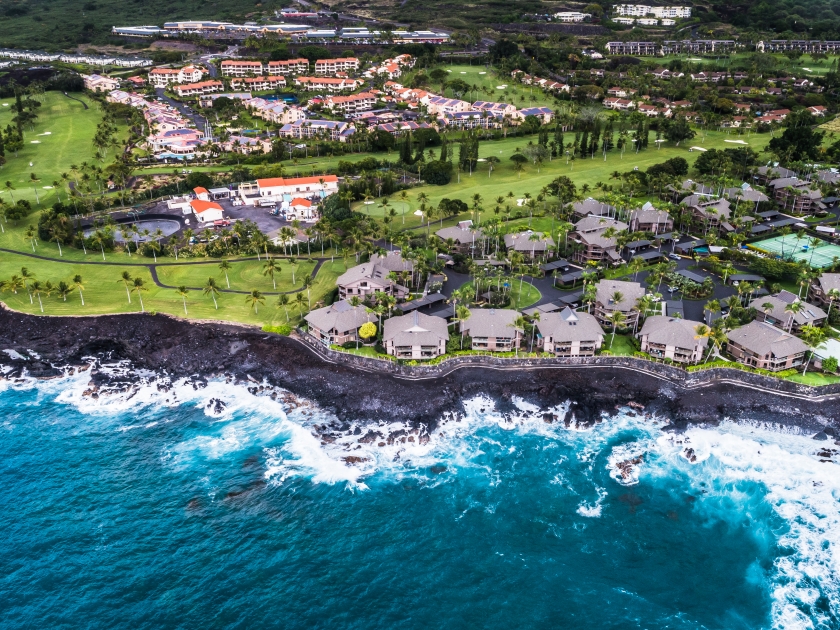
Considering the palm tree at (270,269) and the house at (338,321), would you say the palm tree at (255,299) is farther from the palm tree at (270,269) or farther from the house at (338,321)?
the house at (338,321)

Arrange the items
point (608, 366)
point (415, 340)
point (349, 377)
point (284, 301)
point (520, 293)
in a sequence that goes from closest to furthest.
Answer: point (349, 377) < point (608, 366) < point (415, 340) < point (284, 301) < point (520, 293)

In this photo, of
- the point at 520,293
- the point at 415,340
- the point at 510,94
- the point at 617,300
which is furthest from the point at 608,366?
the point at 510,94

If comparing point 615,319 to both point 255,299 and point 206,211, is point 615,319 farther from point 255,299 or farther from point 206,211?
point 206,211

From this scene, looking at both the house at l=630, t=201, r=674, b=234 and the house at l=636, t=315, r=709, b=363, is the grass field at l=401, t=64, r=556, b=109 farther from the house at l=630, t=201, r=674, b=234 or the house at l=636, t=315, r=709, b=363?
the house at l=636, t=315, r=709, b=363

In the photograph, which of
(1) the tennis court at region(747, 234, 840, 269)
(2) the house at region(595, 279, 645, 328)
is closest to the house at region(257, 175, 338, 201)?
(2) the house at region(595, 279, 645, 328)

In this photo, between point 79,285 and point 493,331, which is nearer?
point 493,331

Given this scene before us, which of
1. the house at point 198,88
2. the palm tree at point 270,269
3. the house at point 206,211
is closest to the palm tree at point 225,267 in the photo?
the palm tree at point 270,269
